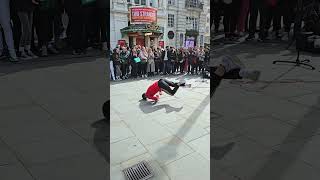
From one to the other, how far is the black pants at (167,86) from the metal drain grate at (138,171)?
16 cm

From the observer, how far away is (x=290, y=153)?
876mm

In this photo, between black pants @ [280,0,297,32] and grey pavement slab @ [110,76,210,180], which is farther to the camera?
black pants @ [280,0,297,32]

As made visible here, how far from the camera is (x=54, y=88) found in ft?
2.51

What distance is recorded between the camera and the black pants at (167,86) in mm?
697

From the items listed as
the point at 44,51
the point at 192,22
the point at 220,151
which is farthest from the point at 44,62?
the point at 220,151

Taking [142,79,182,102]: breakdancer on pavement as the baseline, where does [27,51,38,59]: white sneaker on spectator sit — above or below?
above

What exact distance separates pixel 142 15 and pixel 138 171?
32 cm

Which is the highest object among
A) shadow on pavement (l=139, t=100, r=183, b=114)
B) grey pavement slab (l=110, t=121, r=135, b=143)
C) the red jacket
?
the red jacket

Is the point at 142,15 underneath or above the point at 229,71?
above

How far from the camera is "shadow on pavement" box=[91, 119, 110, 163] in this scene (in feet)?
2.42

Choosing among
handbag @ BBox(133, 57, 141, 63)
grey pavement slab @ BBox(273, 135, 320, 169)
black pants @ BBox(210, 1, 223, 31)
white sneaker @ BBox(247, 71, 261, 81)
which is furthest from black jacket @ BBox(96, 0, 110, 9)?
grey pavement slab @ BBox(273, 135, 320, 169)

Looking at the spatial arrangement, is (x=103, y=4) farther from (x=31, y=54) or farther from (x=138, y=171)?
(x=138, y=171)

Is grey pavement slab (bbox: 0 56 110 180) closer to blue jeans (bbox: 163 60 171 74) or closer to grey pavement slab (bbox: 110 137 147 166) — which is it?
grey pavement slab (bbox: 110 137 147 166)

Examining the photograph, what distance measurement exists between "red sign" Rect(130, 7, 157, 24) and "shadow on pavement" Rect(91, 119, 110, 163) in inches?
9.0
